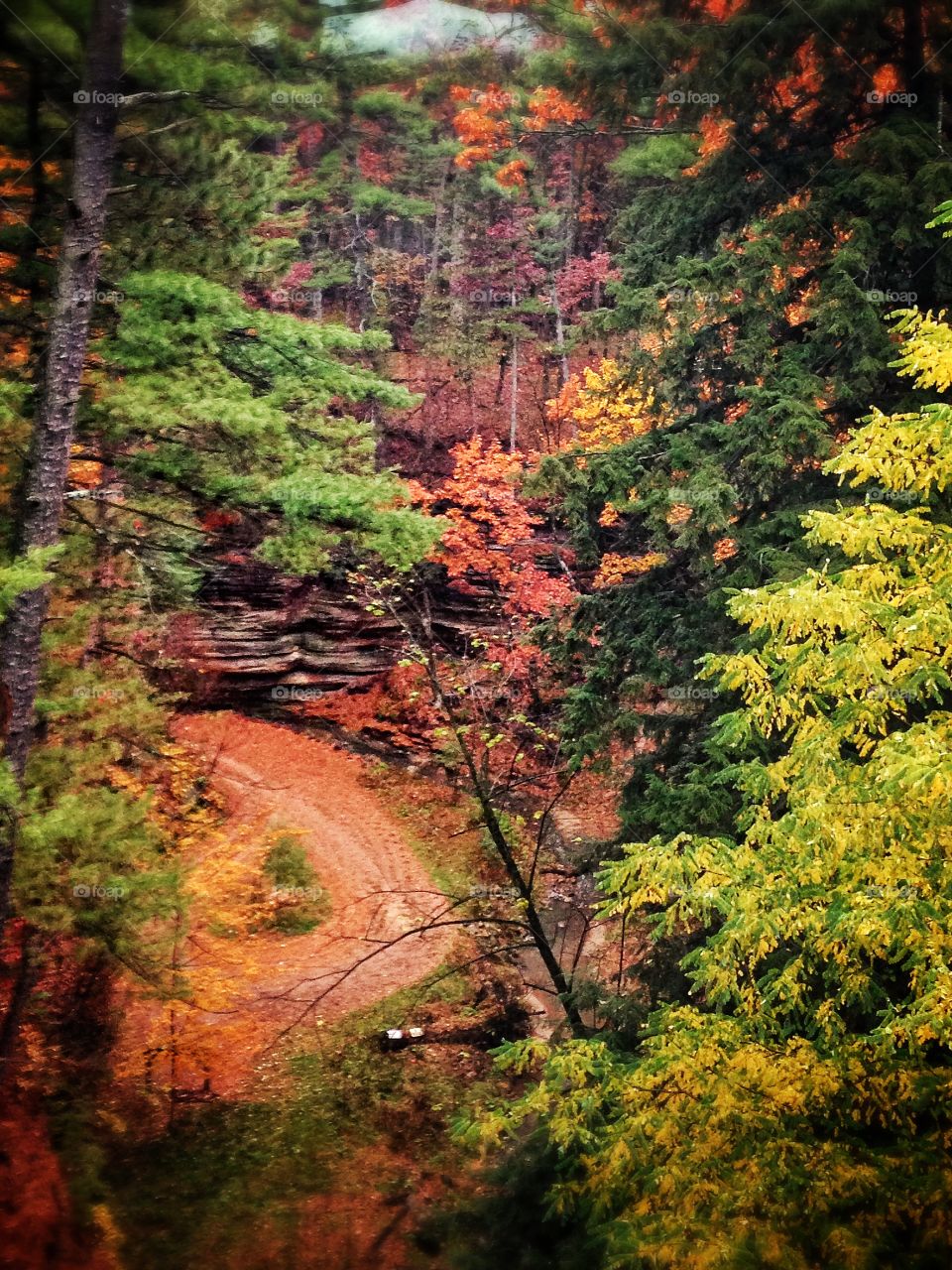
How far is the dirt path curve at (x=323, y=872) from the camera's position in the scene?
46.5 ft

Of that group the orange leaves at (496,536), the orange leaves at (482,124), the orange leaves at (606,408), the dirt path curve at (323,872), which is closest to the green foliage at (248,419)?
the orange leaves at (606,408)

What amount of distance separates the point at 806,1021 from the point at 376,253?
24.9 meters

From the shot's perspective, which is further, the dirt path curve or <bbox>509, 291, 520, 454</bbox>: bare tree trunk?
<bbox>509, 291, 520, 454</bbox>: bare tree trunk

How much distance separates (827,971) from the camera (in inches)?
212

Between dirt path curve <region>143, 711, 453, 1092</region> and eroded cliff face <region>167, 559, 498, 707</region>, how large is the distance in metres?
0.98

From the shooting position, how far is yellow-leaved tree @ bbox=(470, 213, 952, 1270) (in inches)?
175

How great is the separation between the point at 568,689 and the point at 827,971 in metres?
6.15

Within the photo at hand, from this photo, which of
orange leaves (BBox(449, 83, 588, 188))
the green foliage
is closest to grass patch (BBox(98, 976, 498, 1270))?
the green foliage

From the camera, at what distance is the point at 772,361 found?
A: 9.50 meters

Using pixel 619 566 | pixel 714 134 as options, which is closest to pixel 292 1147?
pixel 619 566

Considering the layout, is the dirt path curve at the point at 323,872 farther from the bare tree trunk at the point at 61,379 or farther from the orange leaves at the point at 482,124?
the orange leaves at the point at 482,124

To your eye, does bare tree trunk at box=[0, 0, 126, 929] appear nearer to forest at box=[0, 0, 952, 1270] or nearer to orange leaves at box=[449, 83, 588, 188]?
forest at box=[0, 0, 952, 1270]

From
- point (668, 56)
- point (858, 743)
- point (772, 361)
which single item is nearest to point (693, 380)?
point (772, 361)

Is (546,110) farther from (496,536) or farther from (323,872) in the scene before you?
(323,872)
